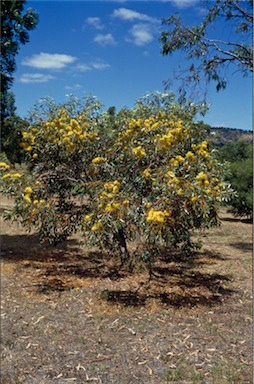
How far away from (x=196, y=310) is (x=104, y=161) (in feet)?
7.20

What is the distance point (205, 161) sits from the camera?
5.01 meters

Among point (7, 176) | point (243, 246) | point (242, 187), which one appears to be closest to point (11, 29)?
point (7, 176)

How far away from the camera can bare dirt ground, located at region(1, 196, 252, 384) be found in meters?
3.46

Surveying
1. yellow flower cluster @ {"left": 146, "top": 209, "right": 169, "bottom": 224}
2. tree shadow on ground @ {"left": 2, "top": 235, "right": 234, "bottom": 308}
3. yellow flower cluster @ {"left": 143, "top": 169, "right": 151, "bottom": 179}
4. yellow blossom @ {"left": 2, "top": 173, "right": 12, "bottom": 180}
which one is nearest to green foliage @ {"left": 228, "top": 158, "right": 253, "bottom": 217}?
tree shadow on ground @ {"left": 2, "top": 235, "right": 234, "bottom": 308}

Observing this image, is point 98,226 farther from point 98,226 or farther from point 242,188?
point 242,188

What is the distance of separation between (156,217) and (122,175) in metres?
1.34

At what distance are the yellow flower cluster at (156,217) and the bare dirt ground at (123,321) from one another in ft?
3.91

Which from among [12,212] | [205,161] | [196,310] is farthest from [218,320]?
[12,212]

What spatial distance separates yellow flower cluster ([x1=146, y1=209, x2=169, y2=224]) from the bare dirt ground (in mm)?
1193

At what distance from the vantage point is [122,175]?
17.1ft

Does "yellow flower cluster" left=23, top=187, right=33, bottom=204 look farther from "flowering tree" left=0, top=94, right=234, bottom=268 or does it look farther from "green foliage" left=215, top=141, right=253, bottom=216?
"green foliage" left=215, top=141, right=253, bottom=216

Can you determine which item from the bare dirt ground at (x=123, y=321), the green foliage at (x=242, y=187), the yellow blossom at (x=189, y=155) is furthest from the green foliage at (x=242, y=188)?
the yellow blossom at (x=189, y=155)

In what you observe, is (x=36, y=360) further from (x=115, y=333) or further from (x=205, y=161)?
(x=205, y=161)

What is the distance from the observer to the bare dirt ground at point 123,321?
Result: 11.4 feet
